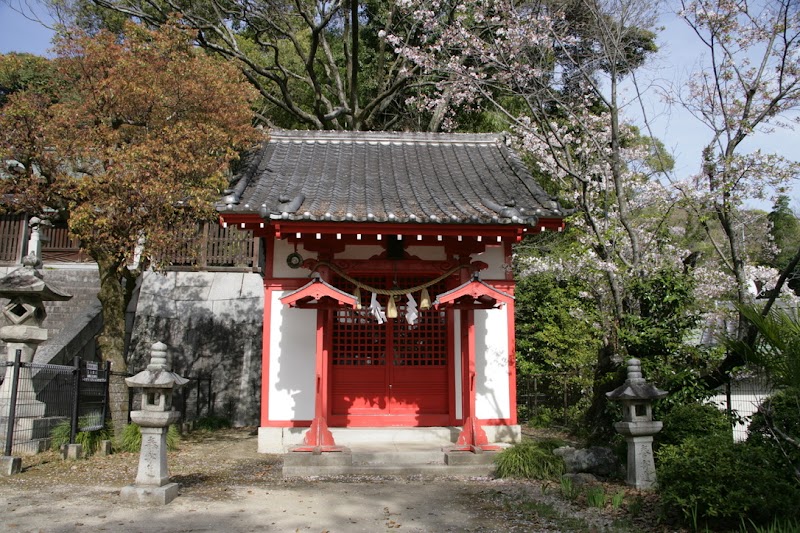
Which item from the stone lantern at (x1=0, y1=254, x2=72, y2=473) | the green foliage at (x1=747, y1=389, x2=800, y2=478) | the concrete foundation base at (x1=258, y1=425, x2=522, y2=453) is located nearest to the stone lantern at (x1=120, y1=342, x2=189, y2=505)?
the concrete foundation base at (x1=258, y1=425, x2=522, y2=453)

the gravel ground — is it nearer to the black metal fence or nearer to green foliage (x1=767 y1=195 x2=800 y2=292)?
the black metal fence

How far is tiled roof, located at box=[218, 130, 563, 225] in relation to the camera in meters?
8.92

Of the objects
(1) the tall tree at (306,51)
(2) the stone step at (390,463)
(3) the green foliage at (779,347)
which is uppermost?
(1) the tall tree at (306,51)

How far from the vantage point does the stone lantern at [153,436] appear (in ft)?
21.1

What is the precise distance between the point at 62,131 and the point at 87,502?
5816mm

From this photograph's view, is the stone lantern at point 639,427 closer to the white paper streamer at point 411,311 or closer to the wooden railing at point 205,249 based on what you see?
the white paper streamer at point 411,311

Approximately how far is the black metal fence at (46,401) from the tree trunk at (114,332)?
20 centimetres

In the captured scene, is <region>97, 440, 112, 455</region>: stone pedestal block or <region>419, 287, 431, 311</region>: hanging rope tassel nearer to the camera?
<region>419, 287, 431, 311</region>: hanging rope tassel

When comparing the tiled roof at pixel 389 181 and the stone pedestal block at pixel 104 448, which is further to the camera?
the stone pedestal block at pixel 104 448

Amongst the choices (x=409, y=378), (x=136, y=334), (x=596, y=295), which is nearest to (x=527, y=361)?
(x=596, y=295)

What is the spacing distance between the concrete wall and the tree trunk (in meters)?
3.74

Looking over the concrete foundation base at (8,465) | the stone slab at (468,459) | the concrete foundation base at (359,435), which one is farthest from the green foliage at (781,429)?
the concrete foundation base at (8,465)

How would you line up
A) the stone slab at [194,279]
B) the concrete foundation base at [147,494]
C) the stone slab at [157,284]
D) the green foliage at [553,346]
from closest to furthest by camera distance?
1. the concrete foundation base at [147,494]
2. the green foliage at [553,346]
3. the stone slab at [157,284]
4. the stone slab at [194,279]

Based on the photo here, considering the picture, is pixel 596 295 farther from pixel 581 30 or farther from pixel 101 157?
pixel 101 157
